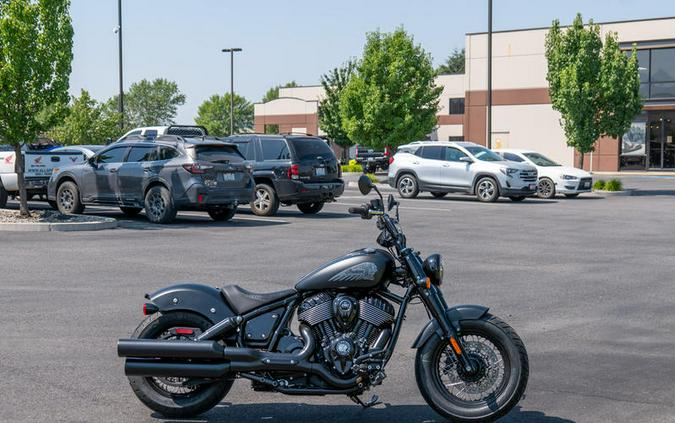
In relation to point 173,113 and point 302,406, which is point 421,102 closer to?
point 302,406

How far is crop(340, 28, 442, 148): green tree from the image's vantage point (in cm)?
4434

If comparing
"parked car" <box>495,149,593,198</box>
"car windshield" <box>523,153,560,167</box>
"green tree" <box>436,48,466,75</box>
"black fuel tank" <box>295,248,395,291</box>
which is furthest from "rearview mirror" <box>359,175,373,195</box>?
"green tree" <box>436,48,466,75</box>

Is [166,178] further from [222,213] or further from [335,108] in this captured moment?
[335,108]

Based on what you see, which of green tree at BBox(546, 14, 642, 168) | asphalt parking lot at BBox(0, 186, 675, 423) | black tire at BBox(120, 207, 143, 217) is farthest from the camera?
green tree at BBox(546, 14, 642, 168)

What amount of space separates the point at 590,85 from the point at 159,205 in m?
21.4

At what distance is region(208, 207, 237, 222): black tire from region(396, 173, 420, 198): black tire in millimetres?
9424

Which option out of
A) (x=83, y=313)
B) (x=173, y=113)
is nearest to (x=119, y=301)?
Answer: (x=83, y=313)

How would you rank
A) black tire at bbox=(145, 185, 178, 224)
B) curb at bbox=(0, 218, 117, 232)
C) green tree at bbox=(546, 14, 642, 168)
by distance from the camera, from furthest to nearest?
1. green tree at bbox=(546, 14, 642, 168)
2. black tire at bbox=(145, 185, 178, 224)
3. curb at bbox=(0, 218, 117, 232)

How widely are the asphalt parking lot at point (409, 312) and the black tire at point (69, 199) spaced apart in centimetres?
106

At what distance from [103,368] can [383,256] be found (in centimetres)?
275

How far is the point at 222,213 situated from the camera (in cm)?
2081

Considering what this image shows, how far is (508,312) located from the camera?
9.72 metres

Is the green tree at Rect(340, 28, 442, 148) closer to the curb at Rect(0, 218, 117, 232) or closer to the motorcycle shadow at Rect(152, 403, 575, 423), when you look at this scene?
the curb at Rect(0, 218, 117, 232)

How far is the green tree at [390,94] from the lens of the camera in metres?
44.3
